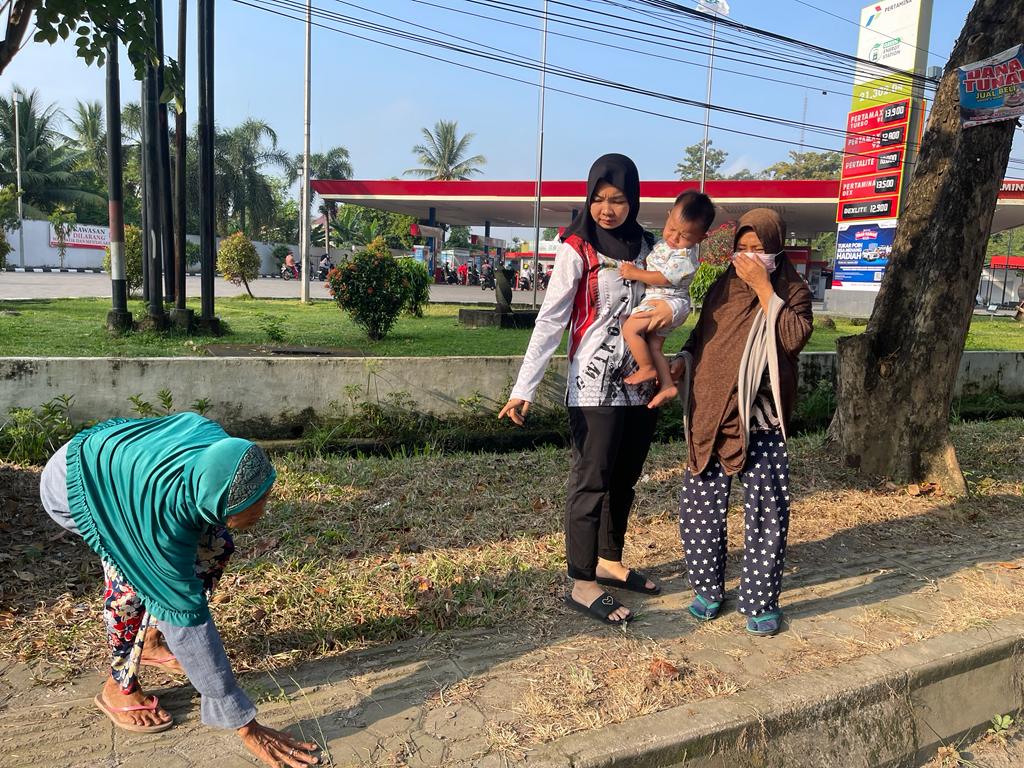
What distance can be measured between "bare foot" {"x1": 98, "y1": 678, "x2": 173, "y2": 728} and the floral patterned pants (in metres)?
0.02

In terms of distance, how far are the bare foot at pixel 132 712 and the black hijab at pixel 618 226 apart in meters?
2.12

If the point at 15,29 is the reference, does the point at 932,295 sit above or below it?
below

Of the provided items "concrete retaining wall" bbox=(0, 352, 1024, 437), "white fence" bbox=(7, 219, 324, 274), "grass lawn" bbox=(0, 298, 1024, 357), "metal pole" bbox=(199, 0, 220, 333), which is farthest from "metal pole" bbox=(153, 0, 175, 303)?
"white fence" bbox=(7, 219, 324, 274)

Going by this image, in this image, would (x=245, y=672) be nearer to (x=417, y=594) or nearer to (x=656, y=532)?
(x=417, y=594)

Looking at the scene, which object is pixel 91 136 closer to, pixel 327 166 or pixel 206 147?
pixel 327 166

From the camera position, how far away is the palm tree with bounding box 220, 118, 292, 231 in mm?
45156

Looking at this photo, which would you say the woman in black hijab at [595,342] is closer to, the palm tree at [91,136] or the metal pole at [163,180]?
the metal pole at [163,180]

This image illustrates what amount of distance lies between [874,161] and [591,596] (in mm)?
20579

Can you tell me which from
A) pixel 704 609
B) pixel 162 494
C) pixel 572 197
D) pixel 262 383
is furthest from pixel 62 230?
pixel 704 609

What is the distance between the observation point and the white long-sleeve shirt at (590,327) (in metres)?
2.87

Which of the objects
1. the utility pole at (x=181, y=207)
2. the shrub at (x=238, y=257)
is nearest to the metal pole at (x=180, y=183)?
the utility pole at (x=181, y=207)

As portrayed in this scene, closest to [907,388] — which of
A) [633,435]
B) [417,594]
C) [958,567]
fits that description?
[958,567]

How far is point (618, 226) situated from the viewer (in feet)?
9.55

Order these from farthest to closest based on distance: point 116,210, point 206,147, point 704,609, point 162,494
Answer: point 206,147
point 116,210
point 704,609
point 162,494
